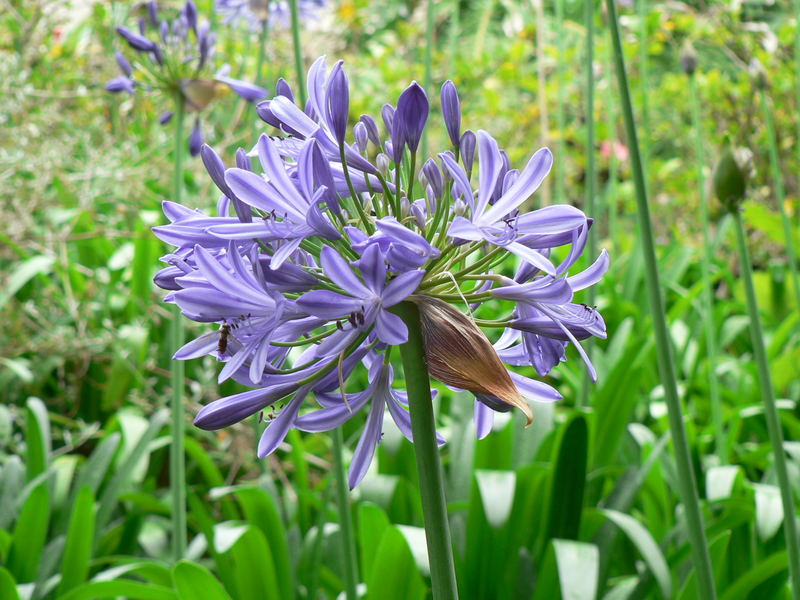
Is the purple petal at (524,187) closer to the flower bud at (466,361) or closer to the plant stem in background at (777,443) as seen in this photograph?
the flower bud at (466,361)

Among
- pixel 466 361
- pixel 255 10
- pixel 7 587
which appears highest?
pixel 255 10

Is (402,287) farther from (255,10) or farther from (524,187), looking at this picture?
(255,10)

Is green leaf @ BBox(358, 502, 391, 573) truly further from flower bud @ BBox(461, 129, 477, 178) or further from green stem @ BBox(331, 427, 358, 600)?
flower bud @ BBox(461, 129, 477, 178)

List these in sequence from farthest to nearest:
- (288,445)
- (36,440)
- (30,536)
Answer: (288,445) < (36,440) < (30,536)

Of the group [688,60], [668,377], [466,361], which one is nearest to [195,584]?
[668,377]

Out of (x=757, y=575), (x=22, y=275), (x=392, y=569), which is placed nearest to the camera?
(x=392, y=569)

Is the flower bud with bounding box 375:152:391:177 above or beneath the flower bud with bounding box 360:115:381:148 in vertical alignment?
beneath

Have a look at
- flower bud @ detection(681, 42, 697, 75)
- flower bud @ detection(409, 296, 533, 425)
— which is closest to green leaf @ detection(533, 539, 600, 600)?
flower bud @ detection(409, 296, 533, 425)
